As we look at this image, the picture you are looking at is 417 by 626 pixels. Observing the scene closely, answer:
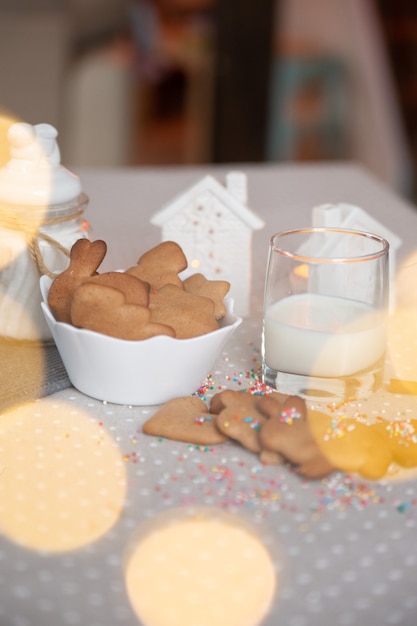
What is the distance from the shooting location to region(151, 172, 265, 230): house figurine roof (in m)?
0.94

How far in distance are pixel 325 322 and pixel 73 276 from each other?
0.81ft

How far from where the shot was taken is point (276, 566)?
1.80ft

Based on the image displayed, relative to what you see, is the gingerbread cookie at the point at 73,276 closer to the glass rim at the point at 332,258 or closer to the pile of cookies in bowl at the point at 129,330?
the pile of cookies in bowl at the point at 129,330

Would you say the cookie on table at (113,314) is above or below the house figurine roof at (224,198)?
below

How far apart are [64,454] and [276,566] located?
0.70 feet

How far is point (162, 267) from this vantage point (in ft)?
2.70

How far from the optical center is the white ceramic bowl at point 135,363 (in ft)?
2.32

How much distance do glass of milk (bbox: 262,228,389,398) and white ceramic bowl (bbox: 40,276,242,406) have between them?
6cm

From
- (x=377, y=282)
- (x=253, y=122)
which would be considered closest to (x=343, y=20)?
(x=253, y=122)

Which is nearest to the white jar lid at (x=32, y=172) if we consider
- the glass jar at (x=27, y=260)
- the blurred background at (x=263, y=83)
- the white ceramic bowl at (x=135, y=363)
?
A: the glass jar at (x=27, y=260)

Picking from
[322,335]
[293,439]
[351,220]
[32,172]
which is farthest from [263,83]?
[293,439]

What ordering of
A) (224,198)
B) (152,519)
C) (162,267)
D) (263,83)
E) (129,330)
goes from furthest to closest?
(263,83) → (224,198) → (162,267) → (129,330) → (152,519)

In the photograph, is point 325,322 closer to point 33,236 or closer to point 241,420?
point 241,420

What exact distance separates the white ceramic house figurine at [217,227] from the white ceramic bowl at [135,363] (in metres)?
0.21
